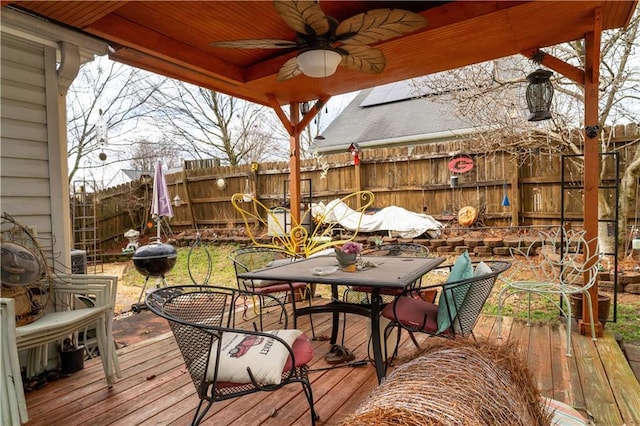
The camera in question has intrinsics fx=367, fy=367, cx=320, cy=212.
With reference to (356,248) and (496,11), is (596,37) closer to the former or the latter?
(496,11)

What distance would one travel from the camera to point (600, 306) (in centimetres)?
312

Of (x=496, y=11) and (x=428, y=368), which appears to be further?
(x=496, y=11)

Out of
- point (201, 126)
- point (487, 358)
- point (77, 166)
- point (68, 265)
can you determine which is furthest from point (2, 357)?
point (201, 126)

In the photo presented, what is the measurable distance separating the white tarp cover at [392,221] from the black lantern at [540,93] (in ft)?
11.9

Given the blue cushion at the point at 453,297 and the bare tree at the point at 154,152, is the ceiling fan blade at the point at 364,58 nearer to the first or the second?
the blue cushion at the point at 453,297

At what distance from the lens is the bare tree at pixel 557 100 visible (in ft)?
15.3

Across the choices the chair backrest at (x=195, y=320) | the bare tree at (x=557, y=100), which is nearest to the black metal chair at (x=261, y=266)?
the chair backrest at (x=195, y=320)

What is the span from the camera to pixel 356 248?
99.7 inches

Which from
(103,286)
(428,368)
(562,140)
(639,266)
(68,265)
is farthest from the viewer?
(562,140)

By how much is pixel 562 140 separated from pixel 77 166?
9.71 metres

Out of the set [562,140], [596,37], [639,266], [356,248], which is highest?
[596,37]

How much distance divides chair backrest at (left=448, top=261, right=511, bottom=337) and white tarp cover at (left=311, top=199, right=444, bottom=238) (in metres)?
4.24

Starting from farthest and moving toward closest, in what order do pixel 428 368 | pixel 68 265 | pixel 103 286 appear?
pixel 68 265 < pixel 103 286 < pixel 428 368

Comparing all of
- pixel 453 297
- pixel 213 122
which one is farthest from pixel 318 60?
pixel 213 122
